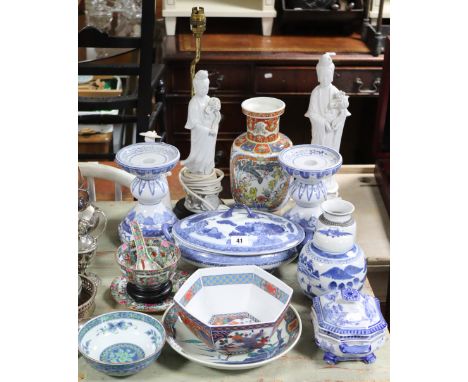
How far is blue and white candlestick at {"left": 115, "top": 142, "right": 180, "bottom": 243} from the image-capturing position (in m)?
1.56

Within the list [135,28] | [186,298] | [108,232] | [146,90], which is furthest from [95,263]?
[135,28]

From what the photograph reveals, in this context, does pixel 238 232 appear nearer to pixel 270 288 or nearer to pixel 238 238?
pixel 238 238

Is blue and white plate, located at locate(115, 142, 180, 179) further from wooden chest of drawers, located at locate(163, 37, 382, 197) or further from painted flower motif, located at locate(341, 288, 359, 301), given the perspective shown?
wooden chest of drawers, located at locate(163, 37, 382, 197)

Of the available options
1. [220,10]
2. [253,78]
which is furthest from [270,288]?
A: [220,10]

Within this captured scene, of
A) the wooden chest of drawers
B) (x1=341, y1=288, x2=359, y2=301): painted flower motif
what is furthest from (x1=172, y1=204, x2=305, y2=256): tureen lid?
the wooden chest of drawers

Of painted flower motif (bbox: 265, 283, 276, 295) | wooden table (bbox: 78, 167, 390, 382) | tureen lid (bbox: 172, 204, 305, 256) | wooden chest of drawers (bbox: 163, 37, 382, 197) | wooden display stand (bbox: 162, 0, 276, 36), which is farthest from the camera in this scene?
wooden display stand (bbox: 162, 0, 276, 36)

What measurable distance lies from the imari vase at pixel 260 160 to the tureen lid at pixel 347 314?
16.4 inches

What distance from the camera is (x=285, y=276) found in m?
1.59

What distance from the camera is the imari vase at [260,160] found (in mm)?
1700

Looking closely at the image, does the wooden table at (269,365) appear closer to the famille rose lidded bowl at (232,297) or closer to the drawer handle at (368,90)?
the famille rose lidded bowl at (232,297)

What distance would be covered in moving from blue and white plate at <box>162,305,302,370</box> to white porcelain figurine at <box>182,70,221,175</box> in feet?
1.43

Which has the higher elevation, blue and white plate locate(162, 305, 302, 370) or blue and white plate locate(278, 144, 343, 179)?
blue and white plate locate(278, 144, 343, 179)

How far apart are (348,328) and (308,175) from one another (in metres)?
A: 0.39

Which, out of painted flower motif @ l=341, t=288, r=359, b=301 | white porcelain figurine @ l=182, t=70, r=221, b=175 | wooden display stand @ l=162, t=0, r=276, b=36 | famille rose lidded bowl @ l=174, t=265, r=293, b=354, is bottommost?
famille rose lidded bowl @ l=174, t=265, r=293, b=354
